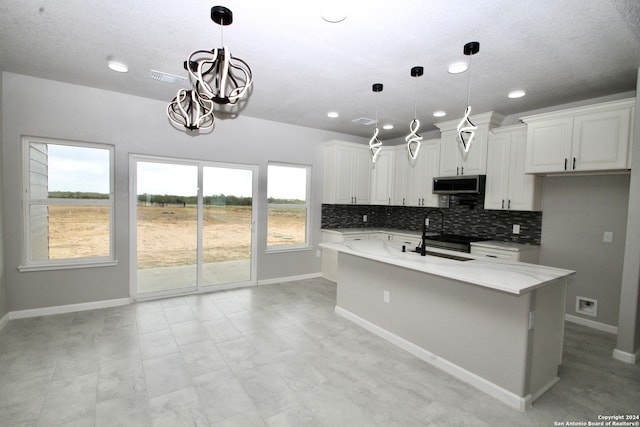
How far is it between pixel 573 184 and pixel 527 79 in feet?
5.32

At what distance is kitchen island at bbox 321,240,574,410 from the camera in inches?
85.4

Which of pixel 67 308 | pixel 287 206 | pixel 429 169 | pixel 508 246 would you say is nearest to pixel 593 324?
pixel 508 246

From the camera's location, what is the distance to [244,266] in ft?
16.7

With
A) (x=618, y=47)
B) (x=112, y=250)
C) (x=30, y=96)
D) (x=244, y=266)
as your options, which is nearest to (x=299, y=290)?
(x=244, y=266)

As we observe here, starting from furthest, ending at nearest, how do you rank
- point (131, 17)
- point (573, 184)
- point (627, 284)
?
point (573, 184)
point (627, 284)
point (131, 17)

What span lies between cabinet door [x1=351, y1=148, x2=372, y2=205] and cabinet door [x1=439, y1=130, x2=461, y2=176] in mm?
1418

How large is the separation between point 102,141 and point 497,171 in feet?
17.1

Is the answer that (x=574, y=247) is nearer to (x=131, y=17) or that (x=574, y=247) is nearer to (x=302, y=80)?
(x=302, y=80)

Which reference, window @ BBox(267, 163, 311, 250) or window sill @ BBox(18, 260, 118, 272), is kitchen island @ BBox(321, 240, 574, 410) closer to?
window @ BBox(267, 163, 311, 250)

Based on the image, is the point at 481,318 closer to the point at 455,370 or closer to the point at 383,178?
the point at 455,370

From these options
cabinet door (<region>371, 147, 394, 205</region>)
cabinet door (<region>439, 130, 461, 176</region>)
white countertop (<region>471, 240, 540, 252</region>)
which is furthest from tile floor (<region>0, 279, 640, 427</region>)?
cabinet door (<region>371, 147, 394, 205</region>)

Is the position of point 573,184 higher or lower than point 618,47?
lower

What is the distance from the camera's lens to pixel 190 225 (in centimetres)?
456

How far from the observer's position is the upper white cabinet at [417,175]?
5.10 meters
